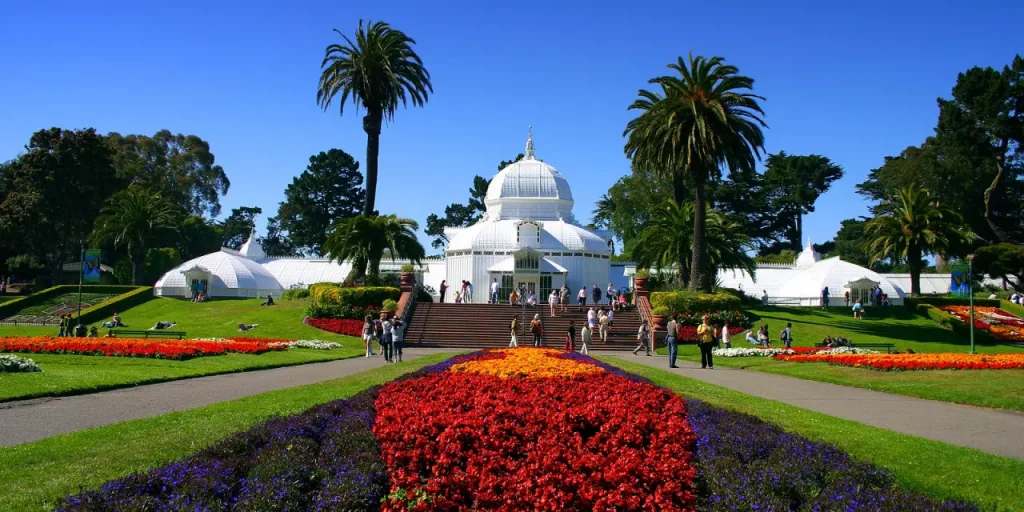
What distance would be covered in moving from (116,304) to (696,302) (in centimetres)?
3300

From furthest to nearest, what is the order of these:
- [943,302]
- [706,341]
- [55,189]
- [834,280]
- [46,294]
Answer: [55,189] < [834,280] < [46,294] < [943,302] < [706,341]

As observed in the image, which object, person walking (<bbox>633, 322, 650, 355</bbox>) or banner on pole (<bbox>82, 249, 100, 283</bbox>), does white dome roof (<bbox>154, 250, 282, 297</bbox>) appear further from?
person walking (<bbox>633, 322, 650, 355</bbox>)

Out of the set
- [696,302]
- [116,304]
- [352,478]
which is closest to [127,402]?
[352,478]

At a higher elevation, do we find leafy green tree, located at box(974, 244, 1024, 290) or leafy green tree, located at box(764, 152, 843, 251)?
leafy green tree, located at box(764, 152, 843, 251)

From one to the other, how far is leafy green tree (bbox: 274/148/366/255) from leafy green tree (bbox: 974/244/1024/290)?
58661 millimetres

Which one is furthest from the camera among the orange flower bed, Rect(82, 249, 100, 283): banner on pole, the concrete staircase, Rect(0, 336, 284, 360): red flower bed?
Rect(82, 249, 100, 283): banner on pole

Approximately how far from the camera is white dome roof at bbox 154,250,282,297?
52.6 meters

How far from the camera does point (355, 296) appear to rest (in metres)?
37.8

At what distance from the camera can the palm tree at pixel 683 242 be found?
4231 cm

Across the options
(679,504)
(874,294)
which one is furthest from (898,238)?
(679,504)

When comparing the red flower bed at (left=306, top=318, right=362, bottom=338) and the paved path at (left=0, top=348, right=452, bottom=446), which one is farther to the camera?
the red flower bed at (left=306, top=318, right=362, bottom=338)

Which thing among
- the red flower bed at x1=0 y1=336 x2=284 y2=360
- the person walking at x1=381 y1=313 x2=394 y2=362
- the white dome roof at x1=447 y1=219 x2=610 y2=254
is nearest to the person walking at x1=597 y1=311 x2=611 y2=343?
the person walking at x1=381 y1=313 x2=394 y2=362

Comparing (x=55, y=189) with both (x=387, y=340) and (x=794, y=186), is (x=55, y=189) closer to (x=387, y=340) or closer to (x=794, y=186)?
(x=387, y=340)

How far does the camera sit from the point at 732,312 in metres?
36.8
